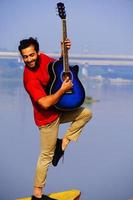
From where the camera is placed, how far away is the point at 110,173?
338 cm

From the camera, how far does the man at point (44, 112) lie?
2.24m

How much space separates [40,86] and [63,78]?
0.44 ft

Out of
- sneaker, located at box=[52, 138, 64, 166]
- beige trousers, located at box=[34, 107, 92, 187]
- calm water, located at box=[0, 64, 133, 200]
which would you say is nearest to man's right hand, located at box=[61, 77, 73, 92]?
beige trousers, located at box=[34, 107, 92, 187]

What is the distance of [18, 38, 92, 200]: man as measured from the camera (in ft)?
7.35

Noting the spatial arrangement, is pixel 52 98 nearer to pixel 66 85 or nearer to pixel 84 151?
pixel 66 85

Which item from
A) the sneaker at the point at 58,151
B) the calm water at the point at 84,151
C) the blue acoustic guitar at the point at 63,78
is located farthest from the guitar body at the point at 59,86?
the calm water at the point at 84,151

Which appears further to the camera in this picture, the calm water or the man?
the calm water

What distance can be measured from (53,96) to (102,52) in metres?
1.43

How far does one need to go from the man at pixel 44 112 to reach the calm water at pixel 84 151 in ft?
2.65

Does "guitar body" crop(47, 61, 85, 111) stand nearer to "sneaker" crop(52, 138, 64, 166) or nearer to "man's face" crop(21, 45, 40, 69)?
"man's face" crop(21, 45, 40, 69)

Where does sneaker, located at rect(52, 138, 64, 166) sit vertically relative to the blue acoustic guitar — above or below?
below

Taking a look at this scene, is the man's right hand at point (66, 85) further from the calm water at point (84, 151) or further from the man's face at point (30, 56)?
the calm water at point (84, 151)

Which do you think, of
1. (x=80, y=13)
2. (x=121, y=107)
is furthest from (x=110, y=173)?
(x=80, y=13)

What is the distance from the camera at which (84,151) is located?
335cm
